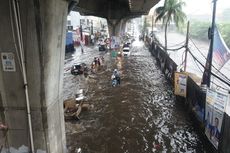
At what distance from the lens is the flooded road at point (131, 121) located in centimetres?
1253

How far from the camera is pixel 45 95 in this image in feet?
28.9

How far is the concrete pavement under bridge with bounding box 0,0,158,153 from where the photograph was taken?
8.08m

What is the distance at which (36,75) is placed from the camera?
8539 mm

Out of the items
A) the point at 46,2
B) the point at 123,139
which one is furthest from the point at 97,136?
the point at 46,2

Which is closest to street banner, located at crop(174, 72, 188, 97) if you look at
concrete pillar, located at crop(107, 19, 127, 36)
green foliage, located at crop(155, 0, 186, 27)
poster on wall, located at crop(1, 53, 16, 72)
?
poster on wall, located at crop(1, 53, 16, 72)

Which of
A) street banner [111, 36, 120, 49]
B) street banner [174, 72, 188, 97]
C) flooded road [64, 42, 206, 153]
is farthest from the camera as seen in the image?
street banner [111, 36, 120, 49]

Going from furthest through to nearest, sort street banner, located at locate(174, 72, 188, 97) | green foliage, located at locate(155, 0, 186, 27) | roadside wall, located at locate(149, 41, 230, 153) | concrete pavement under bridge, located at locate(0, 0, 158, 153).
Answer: green foliage, located at locate(155, 0, 186, 27) → street banner, located at locate(174, 72, 188, 97) → roadside wall, located at locate(149, 41, 230, 153) → concrete pavement under bridge, located at locate(0, 0, 158, 153)

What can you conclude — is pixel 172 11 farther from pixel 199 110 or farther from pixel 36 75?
pixel 36 75

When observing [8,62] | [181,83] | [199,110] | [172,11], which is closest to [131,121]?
[199,110]

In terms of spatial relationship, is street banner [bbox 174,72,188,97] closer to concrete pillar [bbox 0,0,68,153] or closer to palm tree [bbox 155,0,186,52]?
concrete pillar [bbox 0,0,68,153]

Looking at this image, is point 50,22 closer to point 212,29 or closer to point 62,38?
point 62,38

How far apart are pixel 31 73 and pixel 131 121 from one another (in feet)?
27.8

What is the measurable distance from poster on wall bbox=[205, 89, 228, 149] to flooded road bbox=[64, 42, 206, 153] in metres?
1.17

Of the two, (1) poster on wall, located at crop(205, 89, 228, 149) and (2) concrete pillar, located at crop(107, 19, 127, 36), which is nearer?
(1) poster on wall, located at crop(205, 89, 228, 149)
